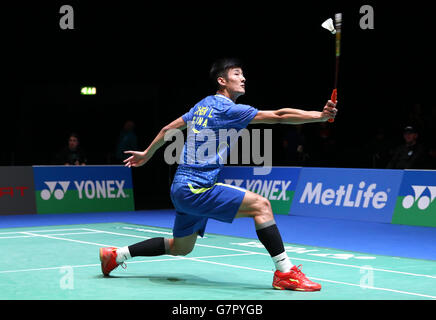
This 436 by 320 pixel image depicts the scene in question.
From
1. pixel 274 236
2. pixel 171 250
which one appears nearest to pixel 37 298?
pixel 171 250

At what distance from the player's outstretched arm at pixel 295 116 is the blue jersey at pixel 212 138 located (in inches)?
3.8

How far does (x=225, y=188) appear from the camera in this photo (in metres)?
6.36

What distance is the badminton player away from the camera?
6.25 metres

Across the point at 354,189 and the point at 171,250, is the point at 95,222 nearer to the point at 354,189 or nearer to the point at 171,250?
the point at 354,189

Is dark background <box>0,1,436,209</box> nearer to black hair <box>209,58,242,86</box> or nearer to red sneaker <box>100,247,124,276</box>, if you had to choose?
red sneaker <box>100,247,124,276</box>

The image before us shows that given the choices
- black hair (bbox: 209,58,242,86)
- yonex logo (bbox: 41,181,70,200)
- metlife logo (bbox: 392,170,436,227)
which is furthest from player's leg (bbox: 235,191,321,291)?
yonex logo (bbox: 41,181,70,200)

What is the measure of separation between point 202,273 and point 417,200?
582cm

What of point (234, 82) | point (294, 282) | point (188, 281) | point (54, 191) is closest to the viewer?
point (294, 282)

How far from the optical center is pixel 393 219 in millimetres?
12312

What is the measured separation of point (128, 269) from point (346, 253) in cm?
280

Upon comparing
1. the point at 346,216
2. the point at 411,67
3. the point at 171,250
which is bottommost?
the point at 346,216

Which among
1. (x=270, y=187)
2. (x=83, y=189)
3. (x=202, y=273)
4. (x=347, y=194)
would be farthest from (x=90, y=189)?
(x=202, y=273)

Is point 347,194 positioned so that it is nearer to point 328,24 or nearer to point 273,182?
point 273,182

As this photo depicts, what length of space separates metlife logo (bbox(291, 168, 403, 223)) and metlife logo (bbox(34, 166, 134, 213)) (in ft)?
11.6
